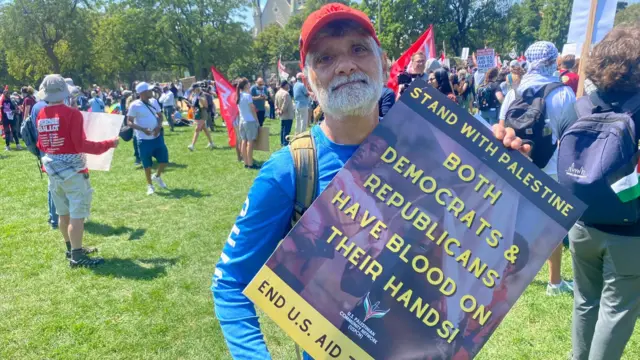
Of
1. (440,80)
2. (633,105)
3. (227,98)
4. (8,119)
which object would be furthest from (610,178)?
(8,119)

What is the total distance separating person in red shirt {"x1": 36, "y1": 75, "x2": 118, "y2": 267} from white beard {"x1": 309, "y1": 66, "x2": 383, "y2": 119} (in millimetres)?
4336

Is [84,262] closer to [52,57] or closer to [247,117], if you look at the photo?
[247,117]

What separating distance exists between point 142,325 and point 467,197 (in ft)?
12.2

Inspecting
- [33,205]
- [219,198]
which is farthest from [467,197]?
[33,205]

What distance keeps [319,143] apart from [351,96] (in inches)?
7.9

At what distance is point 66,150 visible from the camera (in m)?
4.99

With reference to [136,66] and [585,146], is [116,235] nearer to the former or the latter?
[585,146]

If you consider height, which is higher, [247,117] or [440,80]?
[440,80]

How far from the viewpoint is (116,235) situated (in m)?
6.52

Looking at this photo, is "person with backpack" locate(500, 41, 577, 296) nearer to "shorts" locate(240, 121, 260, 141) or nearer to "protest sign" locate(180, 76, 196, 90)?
"shorts" locate(240, 121, 260, 141)

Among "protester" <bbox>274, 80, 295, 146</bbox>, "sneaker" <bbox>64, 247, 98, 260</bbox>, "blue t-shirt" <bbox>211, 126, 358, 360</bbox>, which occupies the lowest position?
"sneaker" <bbox>64, 247, 98, 260</bbox>

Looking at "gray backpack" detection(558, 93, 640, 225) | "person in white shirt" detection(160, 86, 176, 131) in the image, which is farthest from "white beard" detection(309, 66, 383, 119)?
"person in white shirt" detection(160, 86, 176, 131)

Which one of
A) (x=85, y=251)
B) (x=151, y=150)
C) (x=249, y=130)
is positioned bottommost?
(x=85, y=251)

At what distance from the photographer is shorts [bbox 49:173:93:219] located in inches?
201
